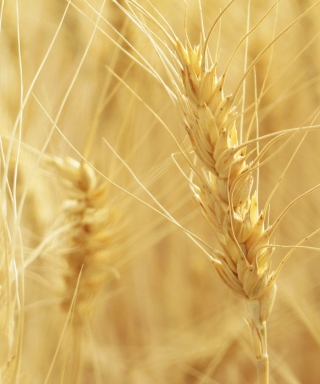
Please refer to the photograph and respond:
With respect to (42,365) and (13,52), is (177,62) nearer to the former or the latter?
(42,365)

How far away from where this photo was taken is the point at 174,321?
1.35 meters

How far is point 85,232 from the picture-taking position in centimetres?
88

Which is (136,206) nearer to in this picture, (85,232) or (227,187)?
(85,232)

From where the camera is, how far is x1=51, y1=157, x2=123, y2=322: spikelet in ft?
2.83

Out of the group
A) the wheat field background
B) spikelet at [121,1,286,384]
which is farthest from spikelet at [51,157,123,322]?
spikelet at [121,1,286,384]

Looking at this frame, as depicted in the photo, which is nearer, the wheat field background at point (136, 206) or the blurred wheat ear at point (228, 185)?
the blurred wheat ear at point (228, 185)

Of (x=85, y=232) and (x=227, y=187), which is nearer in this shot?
(x=227, y=187)

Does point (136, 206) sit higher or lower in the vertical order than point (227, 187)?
higher

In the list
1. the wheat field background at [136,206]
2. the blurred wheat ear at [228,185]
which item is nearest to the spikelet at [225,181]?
the blurred wheat ear at [228,185]

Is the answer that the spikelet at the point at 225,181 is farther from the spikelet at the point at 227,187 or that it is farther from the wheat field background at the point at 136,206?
the wheat field background at the point at 136,206

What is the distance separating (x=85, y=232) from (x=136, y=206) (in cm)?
33

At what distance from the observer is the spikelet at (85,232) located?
86 cm

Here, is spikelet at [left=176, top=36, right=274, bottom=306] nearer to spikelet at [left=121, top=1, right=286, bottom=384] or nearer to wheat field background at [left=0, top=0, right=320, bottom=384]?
spikelet at [left=121, top=1, right=286, bottom=384]

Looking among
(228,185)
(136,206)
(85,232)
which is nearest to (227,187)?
(228,185)
